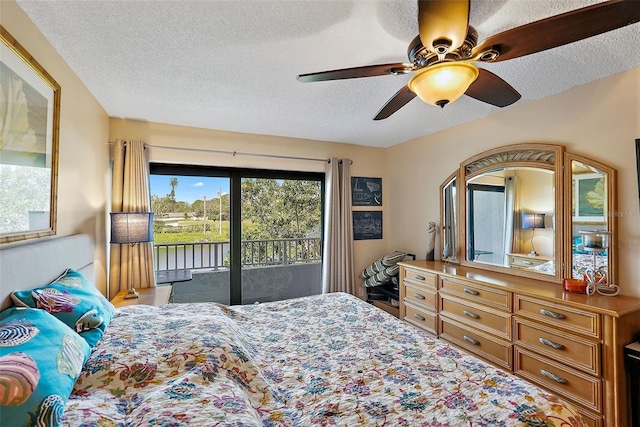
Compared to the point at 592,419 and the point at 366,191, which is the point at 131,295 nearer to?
the point at 366,191

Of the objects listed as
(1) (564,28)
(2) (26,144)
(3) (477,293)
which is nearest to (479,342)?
(3) (477,293)

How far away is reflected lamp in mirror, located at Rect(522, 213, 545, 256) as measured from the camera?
2.56m

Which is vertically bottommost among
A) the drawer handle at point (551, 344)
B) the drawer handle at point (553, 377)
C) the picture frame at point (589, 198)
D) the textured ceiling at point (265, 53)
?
the drawer handle at point (553, 377)

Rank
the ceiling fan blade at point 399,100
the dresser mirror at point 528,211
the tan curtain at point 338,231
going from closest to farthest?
1. the ceiling fan blade at point 399,100
2. the dresser mirror at point 528,211
3. the tan curtain at point 338,231

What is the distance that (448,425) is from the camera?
1015mm

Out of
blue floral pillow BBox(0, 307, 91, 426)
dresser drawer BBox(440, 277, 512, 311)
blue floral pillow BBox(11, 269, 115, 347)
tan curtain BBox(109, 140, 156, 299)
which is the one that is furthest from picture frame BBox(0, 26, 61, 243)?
dresser drawer BBox(440, 277, 512, 311)

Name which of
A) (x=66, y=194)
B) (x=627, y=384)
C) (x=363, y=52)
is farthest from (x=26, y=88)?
(x=627, y=384)

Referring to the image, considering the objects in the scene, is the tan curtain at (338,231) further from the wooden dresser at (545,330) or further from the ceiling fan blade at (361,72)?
the ceiling fan blade at (361,72)

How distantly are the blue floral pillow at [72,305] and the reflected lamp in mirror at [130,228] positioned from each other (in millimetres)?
1084

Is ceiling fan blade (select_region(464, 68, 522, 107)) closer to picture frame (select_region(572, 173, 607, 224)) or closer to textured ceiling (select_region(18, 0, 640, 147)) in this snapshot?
textured ceiling (select_region(18, 0, 640, 147))

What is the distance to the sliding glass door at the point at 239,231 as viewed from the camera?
3.45 m

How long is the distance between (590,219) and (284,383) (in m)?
2.51

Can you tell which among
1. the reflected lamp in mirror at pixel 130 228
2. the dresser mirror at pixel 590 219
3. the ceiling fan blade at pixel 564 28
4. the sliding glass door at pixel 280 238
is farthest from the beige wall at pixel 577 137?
the reflected lamp in mirror at pixel 130 228

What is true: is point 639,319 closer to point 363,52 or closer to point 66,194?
point 363,52
